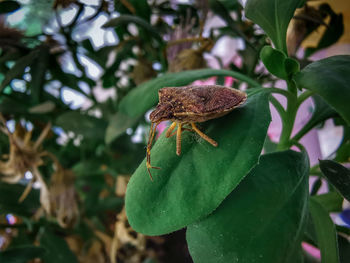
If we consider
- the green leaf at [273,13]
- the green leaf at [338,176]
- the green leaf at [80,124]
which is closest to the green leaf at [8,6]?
the green leaf at [80,124]

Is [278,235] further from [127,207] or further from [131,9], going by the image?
[131,9]

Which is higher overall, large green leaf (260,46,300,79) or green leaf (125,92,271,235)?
large green leaf (260,46,300,79)

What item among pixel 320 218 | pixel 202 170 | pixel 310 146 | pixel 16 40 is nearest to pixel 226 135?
pixel 202 170

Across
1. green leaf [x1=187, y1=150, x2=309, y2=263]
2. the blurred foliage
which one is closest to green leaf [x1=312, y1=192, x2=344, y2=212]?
the blurred foliage

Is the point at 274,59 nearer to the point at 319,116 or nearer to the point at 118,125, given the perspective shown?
the point at 319,116

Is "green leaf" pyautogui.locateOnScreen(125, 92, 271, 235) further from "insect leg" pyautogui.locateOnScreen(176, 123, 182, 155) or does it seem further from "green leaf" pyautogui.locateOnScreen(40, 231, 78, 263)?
"green leaf" pyautogui.locateOnScreen(40, 231, 78, 263)

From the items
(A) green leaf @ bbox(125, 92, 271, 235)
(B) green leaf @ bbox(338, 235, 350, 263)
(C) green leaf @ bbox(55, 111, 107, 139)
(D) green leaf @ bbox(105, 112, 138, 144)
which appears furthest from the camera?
(C) green leaf @ bbox(55, 111, 107, 139)

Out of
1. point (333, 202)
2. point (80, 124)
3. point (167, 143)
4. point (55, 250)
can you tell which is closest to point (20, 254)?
point (55, 250)
